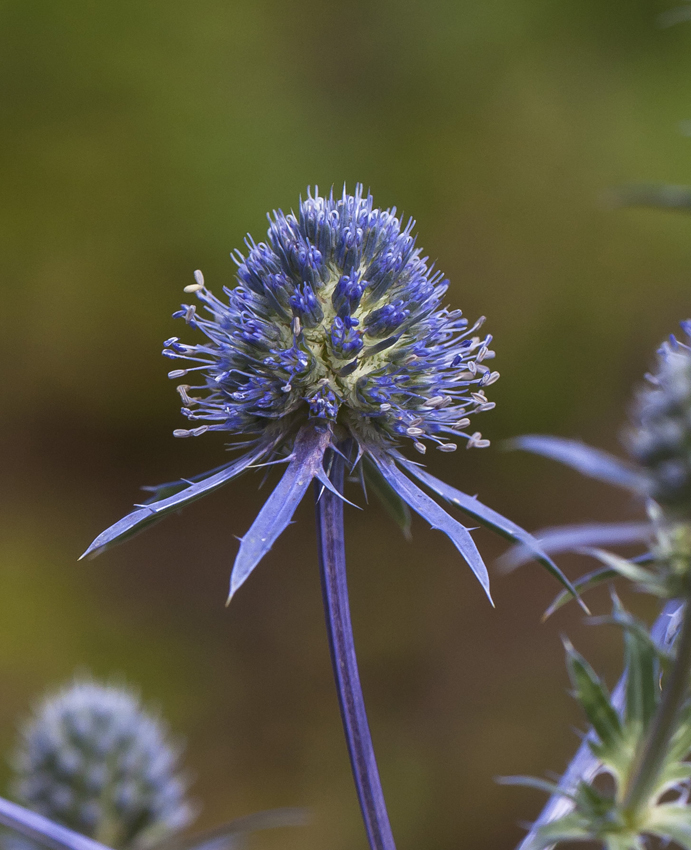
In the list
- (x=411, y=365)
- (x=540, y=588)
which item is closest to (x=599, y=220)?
(x=540, y=588)

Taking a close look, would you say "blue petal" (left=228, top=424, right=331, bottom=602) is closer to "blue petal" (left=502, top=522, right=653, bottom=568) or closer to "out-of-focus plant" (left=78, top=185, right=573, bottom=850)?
"out-of-focus plant" (left=78, top=185, right=573, bottom=850)

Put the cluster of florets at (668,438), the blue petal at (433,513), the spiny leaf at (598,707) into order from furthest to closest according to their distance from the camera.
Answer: the blue petal at (433,513)
the spiny leaf at (598,707)
the cluster of florets at (668,438)

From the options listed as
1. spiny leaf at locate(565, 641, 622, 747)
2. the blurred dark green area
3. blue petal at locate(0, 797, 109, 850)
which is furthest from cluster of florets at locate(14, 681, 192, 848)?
the blurred dark green area

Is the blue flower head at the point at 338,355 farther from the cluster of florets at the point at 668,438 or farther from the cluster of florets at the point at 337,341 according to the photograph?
the cluster of florets at the point at 668,438

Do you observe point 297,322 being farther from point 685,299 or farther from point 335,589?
point 685,299

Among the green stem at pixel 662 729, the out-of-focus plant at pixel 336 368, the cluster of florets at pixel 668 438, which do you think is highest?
the out-of-focus plant at pixel 336 368

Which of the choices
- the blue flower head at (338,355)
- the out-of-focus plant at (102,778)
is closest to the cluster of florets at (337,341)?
the blue flower head at (338,355)

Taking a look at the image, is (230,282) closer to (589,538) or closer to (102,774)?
(102,774)
